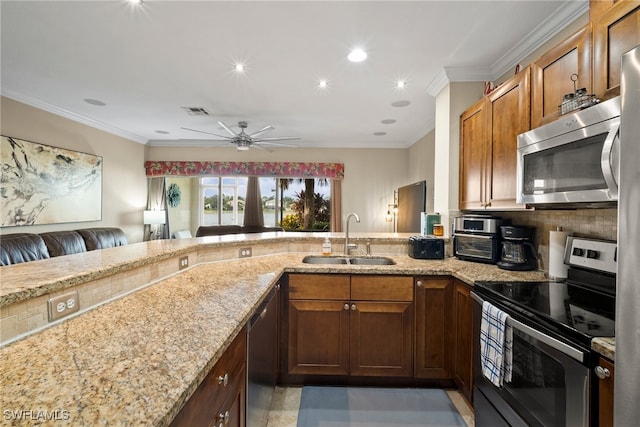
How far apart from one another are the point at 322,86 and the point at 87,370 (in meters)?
3.01

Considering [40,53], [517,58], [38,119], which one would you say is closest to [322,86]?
[517,58]

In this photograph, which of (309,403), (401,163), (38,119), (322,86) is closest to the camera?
(309,403)

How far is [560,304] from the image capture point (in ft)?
4.35

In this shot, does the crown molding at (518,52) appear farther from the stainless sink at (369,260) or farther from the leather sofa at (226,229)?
the leather sofa at (226,229)

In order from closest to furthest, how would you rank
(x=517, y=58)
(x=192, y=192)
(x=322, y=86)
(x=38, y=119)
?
(x=517, y=58) < (x=322, y=86) < (x=38, y=119) < (x=192, y=192)

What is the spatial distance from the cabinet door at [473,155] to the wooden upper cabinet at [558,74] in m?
0.49

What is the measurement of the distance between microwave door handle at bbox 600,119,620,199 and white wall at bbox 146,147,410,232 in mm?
4763

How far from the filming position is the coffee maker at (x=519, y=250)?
2000 mm

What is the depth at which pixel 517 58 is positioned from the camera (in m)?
2.37

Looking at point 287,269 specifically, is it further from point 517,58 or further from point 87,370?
point 517,58

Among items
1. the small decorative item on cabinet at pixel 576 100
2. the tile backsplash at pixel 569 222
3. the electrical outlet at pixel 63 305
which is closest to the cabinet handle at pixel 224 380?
the electrical outlet at pixel 63 305

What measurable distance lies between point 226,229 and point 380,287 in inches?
169

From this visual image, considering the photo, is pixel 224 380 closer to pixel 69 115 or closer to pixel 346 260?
pixel 346 260

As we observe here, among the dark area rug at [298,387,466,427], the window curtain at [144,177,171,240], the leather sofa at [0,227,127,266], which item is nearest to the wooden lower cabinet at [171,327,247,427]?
the dark area rug at [298,387,466,427]
